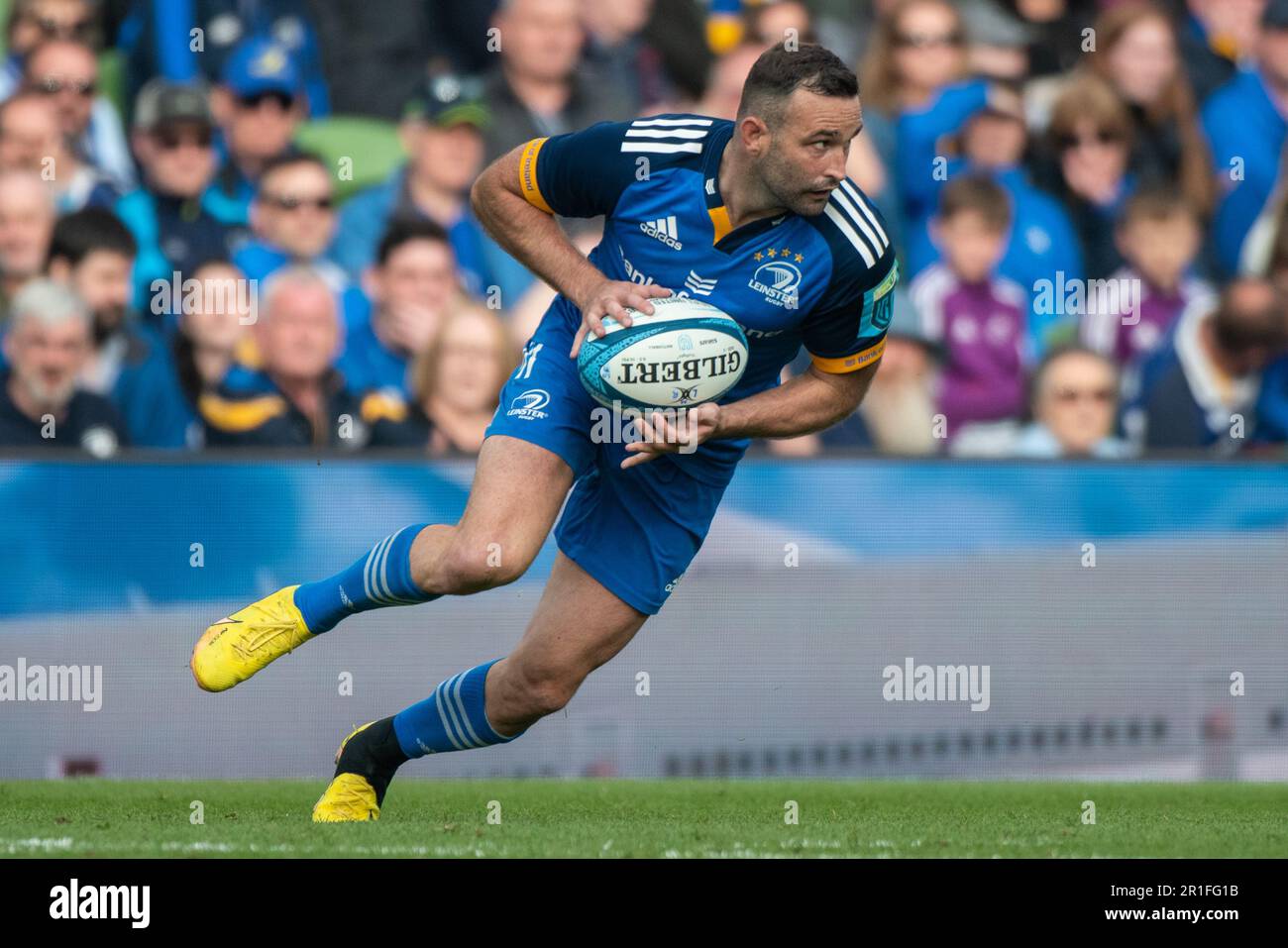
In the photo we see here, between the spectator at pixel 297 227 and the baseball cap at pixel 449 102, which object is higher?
the baseball cap at pixel 449 102

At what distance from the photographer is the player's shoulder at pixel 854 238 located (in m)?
5.27

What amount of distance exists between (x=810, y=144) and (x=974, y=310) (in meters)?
4.21

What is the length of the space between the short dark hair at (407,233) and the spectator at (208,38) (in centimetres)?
72

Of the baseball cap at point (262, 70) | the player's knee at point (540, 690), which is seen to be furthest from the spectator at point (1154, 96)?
the player's knee at point (540, 690)

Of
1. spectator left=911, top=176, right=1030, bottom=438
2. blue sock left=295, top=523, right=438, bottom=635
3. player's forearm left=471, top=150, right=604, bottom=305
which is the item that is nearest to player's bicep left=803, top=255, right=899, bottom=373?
player's forearm left=471, top=150, right=604, bottom=305

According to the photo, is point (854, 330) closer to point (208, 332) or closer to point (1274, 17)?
point (208, 332)

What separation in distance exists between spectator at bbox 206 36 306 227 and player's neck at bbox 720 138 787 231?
13.8 ft

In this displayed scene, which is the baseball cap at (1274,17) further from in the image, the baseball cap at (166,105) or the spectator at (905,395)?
the baseball cap at (166,105)

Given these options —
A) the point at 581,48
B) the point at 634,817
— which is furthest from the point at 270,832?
the point at 581,48

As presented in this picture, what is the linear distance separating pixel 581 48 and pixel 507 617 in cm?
294

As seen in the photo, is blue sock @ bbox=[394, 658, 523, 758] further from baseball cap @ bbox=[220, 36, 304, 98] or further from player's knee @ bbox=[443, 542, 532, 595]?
baseball cap @ bbox=[220, 36, 304, 98]

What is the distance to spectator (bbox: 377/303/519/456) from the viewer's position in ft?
28.6

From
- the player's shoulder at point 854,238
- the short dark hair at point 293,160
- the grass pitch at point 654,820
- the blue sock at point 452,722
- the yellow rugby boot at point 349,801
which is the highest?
the short dark hair at point 293,160

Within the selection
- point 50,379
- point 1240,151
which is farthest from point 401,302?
point 1240,151
